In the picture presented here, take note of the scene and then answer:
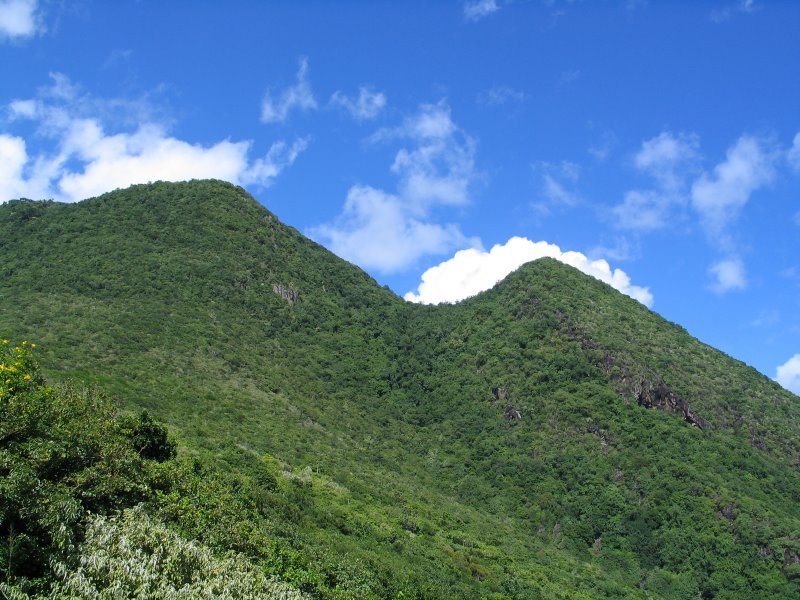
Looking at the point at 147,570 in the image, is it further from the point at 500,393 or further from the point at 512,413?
the point at 500,393

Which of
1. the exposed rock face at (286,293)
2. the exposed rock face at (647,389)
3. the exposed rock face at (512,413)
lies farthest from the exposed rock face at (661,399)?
the exposed rock face at (286,293)

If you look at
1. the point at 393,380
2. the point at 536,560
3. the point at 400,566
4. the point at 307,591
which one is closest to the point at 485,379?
the point at 393,380

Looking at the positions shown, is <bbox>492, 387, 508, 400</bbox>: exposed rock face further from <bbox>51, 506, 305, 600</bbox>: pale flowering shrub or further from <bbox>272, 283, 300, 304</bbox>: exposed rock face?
<bbox>51, 506, 305, 600</bbox>: pale flowering shrub

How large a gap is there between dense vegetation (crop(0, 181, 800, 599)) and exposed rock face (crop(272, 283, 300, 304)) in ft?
1.38

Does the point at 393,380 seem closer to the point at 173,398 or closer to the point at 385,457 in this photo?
the point at 385,457

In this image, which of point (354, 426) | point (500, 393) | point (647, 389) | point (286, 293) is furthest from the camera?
point (286, 293)

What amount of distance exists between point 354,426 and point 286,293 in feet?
108

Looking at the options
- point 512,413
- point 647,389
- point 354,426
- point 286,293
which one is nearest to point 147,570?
point 354,426

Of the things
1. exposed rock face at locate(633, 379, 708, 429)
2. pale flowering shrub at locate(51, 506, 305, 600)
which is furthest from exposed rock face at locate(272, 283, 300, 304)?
pale flowering shrub at locate(51, 506, 305, 600)

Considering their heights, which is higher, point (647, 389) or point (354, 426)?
point (647, 389)

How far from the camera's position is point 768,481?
249 feet

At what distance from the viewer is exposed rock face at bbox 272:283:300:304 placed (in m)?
105

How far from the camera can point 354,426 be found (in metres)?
82.9

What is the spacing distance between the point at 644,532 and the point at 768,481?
19.6 m
